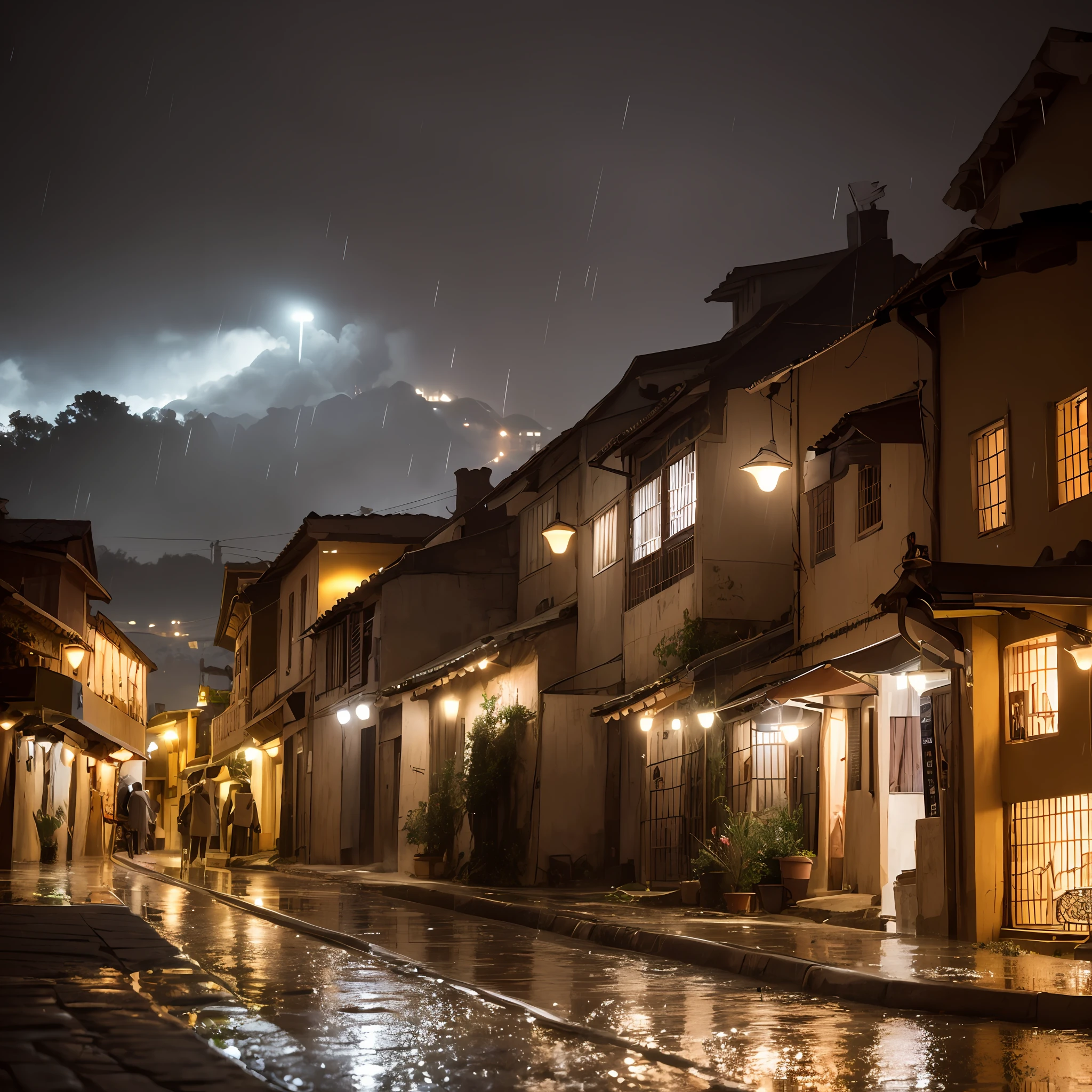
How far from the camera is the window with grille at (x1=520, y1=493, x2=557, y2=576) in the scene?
26.8 metres

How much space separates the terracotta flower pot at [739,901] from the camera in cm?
1598

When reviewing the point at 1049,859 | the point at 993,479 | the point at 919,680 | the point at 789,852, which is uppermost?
the point at 993,479

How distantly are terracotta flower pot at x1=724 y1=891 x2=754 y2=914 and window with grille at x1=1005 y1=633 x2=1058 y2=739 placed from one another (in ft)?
15.5

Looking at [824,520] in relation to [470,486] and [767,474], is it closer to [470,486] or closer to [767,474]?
[767,474]

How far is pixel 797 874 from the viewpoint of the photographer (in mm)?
15812

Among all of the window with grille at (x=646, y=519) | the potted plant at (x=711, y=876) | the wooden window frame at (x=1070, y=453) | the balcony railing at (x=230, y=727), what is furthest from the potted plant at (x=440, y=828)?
the balcony railing at (x=230, y=727)

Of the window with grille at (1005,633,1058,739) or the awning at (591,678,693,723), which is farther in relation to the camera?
the awning at (591,678,693,723)

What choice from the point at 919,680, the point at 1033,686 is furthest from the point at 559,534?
the point at 1033,686

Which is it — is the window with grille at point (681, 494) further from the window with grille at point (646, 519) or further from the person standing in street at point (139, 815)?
the person standing in street at point (139, 815)

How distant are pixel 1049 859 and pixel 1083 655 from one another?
6.64 ft

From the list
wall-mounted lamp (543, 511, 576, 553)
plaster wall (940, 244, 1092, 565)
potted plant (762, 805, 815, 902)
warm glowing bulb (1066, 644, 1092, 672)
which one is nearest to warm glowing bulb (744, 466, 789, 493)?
plaster wall (940, 244, 1092, 565)

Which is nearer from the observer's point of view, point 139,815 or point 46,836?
point 46,836

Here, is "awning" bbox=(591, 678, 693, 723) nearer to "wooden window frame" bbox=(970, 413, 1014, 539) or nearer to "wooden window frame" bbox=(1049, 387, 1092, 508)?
"wooden window frame" bbox=(970, 413, 1014, 539)

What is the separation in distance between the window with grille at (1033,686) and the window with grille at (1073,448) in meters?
1.25
